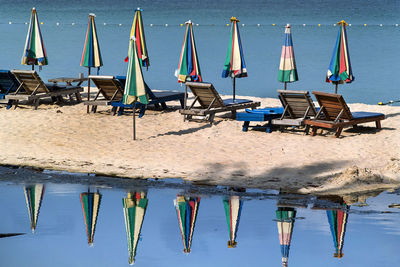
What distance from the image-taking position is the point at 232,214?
34.2ft

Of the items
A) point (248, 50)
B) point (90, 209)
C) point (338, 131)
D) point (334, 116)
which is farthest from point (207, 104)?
point (248, 50)

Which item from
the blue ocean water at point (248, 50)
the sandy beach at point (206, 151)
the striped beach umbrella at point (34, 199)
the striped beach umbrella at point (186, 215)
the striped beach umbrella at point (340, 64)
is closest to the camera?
the striped beach umbrella at point (186, 215)

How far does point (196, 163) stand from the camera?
13266mm

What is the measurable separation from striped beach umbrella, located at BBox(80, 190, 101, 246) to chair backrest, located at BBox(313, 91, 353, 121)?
5456mm

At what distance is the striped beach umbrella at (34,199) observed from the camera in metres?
10.2

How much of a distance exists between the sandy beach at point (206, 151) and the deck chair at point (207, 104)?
10.8 inches

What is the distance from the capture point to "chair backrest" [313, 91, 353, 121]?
48.8ft

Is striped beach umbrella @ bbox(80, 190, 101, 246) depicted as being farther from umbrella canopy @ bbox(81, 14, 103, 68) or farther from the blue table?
umbrella canopy @ bbox(81, 14, 103, 68)

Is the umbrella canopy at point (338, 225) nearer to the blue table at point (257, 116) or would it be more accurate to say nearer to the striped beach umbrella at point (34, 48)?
the blue table at point (257, 116)

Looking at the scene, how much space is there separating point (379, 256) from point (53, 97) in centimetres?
1214

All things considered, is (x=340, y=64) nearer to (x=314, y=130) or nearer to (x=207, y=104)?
(x=314, y=130)

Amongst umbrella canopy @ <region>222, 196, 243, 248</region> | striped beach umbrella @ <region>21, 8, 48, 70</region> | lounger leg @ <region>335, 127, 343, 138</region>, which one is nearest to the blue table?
lounger leg @ <region>335, 127, 343, 138</region>

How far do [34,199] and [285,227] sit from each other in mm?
3745

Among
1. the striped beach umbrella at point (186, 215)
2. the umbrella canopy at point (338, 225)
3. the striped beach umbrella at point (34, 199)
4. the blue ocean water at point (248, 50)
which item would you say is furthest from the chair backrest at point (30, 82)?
the blue ocean water at point (248, 50)
